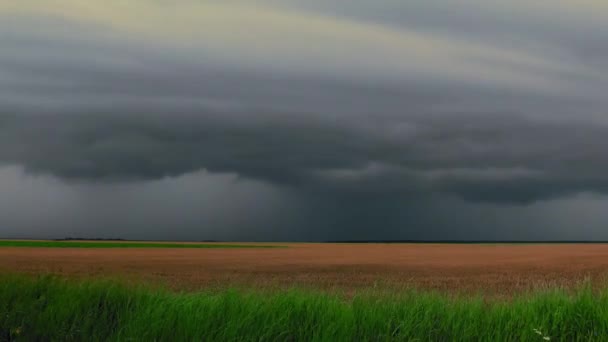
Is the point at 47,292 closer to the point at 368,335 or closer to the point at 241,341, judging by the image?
the point at 241,341

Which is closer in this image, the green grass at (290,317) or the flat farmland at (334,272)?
the green grass at (290,317)

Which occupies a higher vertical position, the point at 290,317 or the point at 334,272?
the point at 290,317

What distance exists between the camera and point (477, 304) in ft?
40.5

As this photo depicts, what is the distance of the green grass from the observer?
11125mm

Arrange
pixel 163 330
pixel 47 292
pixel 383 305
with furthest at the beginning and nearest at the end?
pixel 47 292 → pixel 383 305 → pixel 163 330

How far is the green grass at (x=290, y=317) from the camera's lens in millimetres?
11125

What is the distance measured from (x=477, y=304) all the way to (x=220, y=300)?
5.31 metres

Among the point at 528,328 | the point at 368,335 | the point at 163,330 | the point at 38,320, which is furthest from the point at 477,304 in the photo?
the point at 38,320

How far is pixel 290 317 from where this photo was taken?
38.7ft

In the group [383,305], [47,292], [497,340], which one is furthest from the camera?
[47,292]

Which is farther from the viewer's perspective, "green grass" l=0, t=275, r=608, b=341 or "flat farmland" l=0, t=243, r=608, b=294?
"flat farmland" l=0, t=243, r=608, b=294

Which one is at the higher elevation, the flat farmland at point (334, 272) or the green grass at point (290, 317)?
the green grass at point (290, 317)

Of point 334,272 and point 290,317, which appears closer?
point 290,317

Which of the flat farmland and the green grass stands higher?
the green grass
